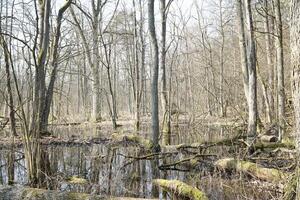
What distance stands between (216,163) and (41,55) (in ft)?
13.9

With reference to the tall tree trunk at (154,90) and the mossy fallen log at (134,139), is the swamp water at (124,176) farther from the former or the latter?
the tall tree trunk at (154,90)

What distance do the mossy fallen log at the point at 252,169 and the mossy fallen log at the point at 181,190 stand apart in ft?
4.81

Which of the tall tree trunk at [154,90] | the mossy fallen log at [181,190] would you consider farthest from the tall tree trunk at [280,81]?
the mossy fallen log at [181,190]

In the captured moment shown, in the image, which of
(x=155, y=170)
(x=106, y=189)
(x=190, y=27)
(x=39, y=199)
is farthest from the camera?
Result: (x=190, y=27)

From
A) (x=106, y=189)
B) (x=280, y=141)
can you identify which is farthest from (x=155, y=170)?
(x=280, y=141)

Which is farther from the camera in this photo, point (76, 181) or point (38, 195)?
point (76, 181)

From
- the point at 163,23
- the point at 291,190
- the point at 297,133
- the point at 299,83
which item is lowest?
the point at 291,190

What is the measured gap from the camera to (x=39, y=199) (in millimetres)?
4215

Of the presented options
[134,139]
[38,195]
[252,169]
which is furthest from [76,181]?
[134,139]

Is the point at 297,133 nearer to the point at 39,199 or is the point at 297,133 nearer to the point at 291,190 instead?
the point at 291,190

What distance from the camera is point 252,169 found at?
604cm

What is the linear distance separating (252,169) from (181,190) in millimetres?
1783

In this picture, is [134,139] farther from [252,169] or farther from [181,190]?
[181,190]

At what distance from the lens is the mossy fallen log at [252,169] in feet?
18.2
